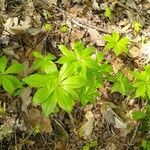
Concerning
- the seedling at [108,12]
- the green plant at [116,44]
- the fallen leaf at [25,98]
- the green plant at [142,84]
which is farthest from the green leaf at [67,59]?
the seedling at [108,12]

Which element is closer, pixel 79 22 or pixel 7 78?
pixel 7 78

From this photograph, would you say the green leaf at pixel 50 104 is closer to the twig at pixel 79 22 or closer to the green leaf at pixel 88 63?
the green leaf at pixel 88 63

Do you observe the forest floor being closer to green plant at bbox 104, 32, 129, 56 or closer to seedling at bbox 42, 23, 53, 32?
seedling at bbox 42, 23, 53, 32

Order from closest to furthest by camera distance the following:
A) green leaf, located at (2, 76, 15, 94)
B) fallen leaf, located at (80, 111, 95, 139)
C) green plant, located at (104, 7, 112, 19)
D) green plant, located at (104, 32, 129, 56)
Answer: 1. green leaf, located at (2, 76, 15, 94)
2. fallen leaf, located at (80, 111, 95, 139)
3. green plant, located at (104, 32, 129, 56)
4. green plant, located at (104, 7, 112, 19)

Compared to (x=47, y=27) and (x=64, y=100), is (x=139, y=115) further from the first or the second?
(x=47, y=27)

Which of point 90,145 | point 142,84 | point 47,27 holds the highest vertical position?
point 47,27

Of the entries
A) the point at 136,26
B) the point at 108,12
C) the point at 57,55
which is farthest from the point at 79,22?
the point at 136,26

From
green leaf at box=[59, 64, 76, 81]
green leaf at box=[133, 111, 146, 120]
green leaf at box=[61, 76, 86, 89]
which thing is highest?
green leaf at box=[59, 64, 76, 81]

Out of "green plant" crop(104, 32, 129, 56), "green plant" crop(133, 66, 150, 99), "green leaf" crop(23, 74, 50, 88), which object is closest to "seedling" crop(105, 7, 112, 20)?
"green plant" crop(104, 32, 129, 56)
